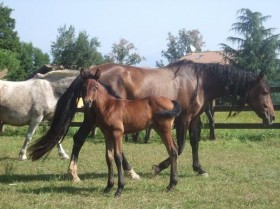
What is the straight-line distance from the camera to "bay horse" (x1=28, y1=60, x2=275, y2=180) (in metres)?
7.20

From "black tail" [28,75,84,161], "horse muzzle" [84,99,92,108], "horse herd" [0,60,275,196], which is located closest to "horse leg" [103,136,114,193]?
"horse herd" [0,60,275,196]

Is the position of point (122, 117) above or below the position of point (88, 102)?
below

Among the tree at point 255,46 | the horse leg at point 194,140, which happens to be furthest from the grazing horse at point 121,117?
the tree at point 255,46

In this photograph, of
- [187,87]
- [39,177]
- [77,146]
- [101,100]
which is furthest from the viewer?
[187,87]

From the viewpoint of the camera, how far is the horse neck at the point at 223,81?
25.2 ft

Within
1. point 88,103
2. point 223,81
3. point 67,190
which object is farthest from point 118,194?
point 223,81

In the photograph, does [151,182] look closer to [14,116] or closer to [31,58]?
[14,116]

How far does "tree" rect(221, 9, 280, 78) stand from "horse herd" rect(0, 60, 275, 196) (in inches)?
1038

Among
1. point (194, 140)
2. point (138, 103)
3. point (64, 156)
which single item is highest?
point (138, 103)

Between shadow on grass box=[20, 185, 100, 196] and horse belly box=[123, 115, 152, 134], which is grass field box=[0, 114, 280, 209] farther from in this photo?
horse belly box=[123, 115, 152, 134]

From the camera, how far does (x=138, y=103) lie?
6.04 m

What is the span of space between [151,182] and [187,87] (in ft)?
6.06

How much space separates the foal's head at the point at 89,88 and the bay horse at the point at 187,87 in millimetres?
1308

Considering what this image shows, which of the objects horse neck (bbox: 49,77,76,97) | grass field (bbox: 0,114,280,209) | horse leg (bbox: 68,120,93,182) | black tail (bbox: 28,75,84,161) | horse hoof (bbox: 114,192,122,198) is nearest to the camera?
grass field (bbox: 0,114,280,209)
